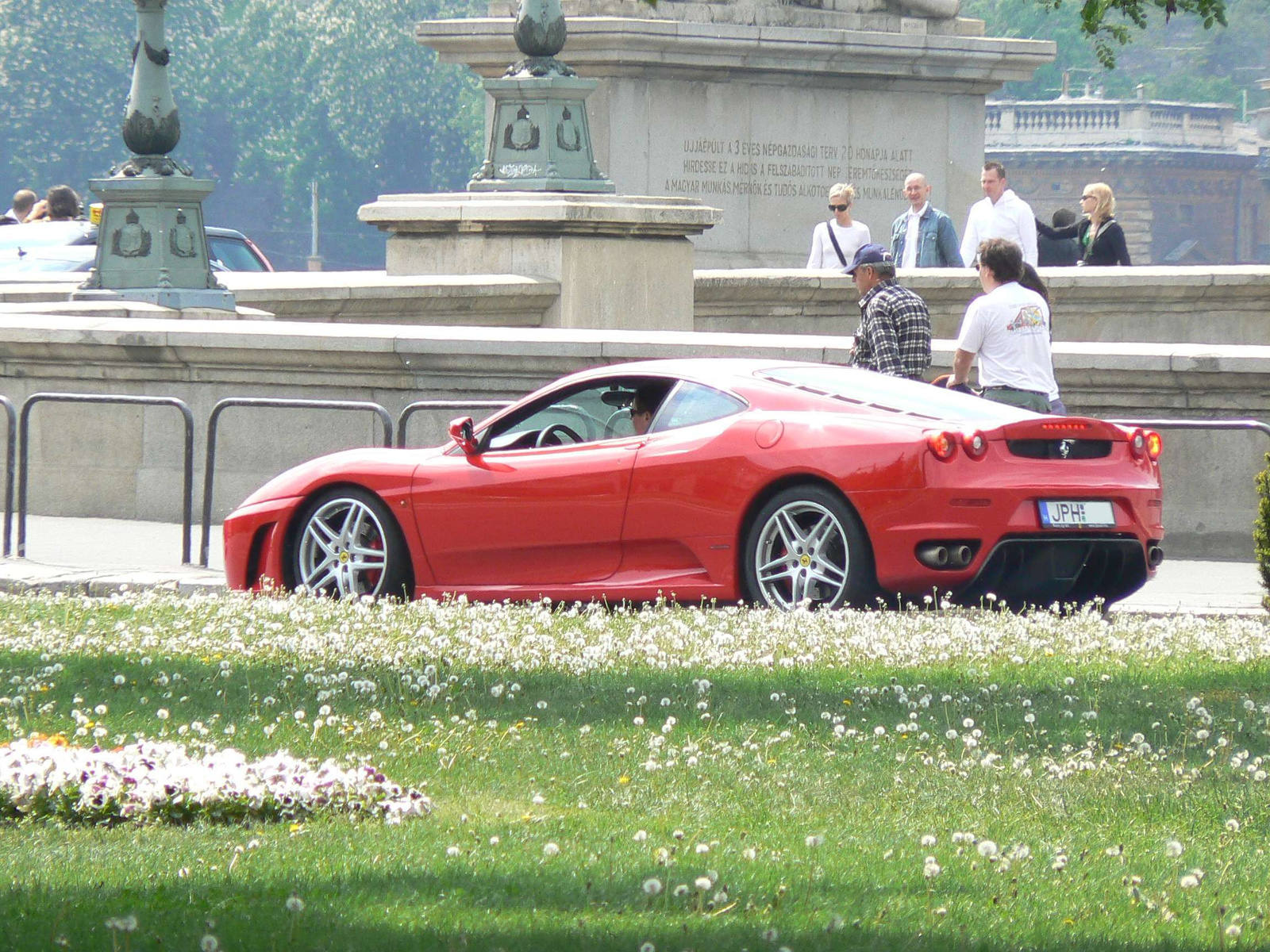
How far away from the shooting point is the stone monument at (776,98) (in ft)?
80.5

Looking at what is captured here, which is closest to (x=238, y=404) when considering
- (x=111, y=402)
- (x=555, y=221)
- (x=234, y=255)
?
(x=111, y=402)

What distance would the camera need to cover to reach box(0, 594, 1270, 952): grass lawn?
514 centimetres

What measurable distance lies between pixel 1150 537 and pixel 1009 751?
400cm

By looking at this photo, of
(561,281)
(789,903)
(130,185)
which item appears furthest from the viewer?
A: (561,281)

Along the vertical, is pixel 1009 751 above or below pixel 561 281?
below

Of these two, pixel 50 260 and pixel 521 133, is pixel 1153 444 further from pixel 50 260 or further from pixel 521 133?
pixel 50 260

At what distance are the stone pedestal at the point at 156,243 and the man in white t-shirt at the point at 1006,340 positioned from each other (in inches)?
259

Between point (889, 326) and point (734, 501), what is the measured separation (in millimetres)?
2450

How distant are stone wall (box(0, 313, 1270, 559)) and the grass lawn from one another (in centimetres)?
351

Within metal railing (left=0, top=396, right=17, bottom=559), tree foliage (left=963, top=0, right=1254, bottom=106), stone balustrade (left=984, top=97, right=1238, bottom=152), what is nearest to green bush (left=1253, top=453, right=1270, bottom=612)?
metal railing (left=0, top=396, right=17, bottom=559)

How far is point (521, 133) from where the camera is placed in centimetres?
1995

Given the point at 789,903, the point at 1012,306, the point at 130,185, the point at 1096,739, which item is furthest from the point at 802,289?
the point at 789,903

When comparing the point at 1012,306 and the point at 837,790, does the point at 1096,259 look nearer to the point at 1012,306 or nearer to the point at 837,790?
the point at 1012,306

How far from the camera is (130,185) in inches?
678
